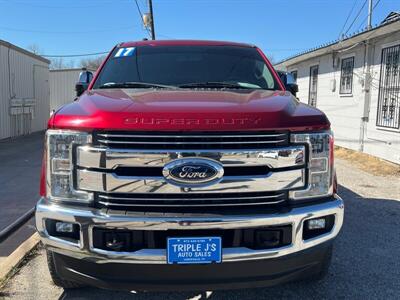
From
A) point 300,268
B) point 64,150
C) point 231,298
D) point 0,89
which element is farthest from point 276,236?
point 0,89

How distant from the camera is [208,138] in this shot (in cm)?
248

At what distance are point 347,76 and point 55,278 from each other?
37.5ft

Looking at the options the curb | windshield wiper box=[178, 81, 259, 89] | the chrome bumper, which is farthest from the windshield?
the curb

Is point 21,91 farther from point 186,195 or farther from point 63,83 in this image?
point 186,195

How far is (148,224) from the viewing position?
241 centimetres

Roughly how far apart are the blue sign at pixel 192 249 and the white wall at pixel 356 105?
26.6 ft

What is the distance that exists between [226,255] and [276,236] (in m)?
0.32

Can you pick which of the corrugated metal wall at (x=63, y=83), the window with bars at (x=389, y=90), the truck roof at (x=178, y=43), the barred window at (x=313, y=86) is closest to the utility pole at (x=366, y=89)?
the window with bars at (x=389, y=90)

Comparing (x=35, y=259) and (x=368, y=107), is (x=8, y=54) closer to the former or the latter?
(x=368, y=107)

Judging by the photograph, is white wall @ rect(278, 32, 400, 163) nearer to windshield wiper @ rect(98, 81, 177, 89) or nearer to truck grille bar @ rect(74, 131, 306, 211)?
windshield wiper @ rect(98, 81, 177, 89)

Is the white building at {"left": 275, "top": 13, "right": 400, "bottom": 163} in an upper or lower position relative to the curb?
upper

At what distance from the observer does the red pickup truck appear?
96.8 inches

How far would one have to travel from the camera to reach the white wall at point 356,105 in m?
10.00

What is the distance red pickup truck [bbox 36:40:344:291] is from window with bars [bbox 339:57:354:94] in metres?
10.5
